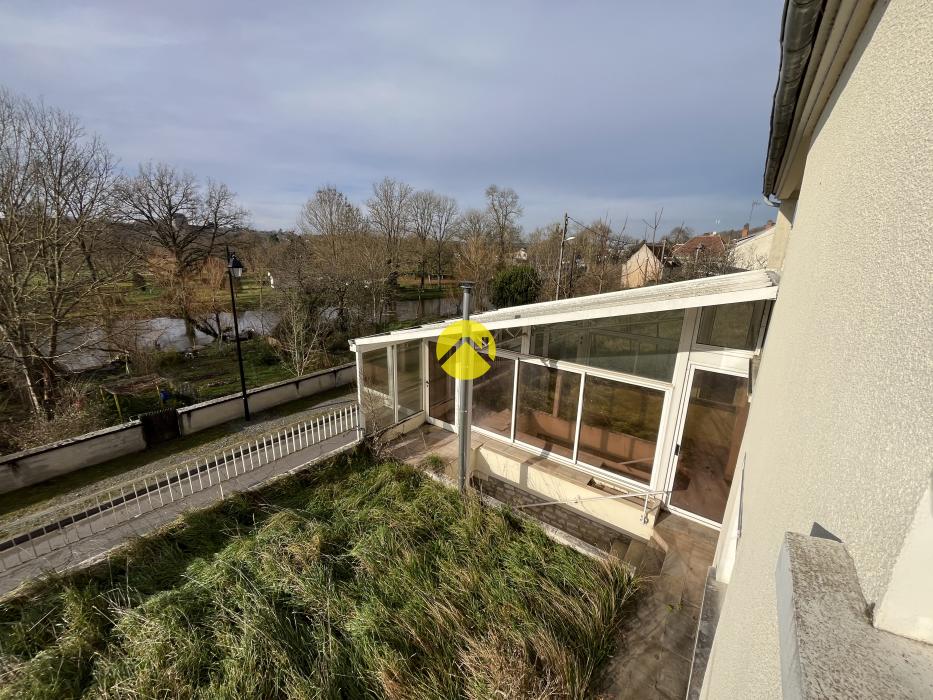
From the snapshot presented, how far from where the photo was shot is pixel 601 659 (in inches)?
157

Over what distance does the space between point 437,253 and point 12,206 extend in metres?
28.1

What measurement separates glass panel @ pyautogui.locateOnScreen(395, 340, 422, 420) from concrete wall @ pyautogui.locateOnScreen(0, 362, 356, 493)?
5363 millimetres

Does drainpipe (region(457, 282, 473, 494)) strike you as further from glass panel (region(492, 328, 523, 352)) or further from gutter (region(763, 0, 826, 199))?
gutter (region(763, 0, 826, 199))

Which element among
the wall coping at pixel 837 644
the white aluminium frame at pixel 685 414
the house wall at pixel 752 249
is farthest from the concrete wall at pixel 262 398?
the house wall at pixel 752 249

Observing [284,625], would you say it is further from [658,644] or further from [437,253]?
[437,253]

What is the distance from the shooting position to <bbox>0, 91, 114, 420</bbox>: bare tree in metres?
9.30

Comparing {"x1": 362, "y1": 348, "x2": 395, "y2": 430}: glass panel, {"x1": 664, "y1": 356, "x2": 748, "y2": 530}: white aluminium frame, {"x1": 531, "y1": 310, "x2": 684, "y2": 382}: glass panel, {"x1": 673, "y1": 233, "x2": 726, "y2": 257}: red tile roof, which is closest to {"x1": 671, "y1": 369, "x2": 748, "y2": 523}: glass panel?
{"x1": 664, "y1": 356, "x2": 748, "y2": 530}: white aluminium frame

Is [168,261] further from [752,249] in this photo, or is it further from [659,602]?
[752,249]

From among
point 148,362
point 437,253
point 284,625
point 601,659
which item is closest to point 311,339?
point 148,362

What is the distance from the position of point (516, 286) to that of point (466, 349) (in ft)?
54.5

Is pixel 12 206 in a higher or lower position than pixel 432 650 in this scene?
higher

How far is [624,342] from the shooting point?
6180mm

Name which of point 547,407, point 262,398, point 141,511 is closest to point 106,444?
point 262,398

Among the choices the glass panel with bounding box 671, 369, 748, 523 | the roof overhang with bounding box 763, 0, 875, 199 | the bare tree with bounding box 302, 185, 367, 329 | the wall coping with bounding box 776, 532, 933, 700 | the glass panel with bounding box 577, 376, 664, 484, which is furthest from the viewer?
the bare tree with bounding box 302, 185, 367, 329
